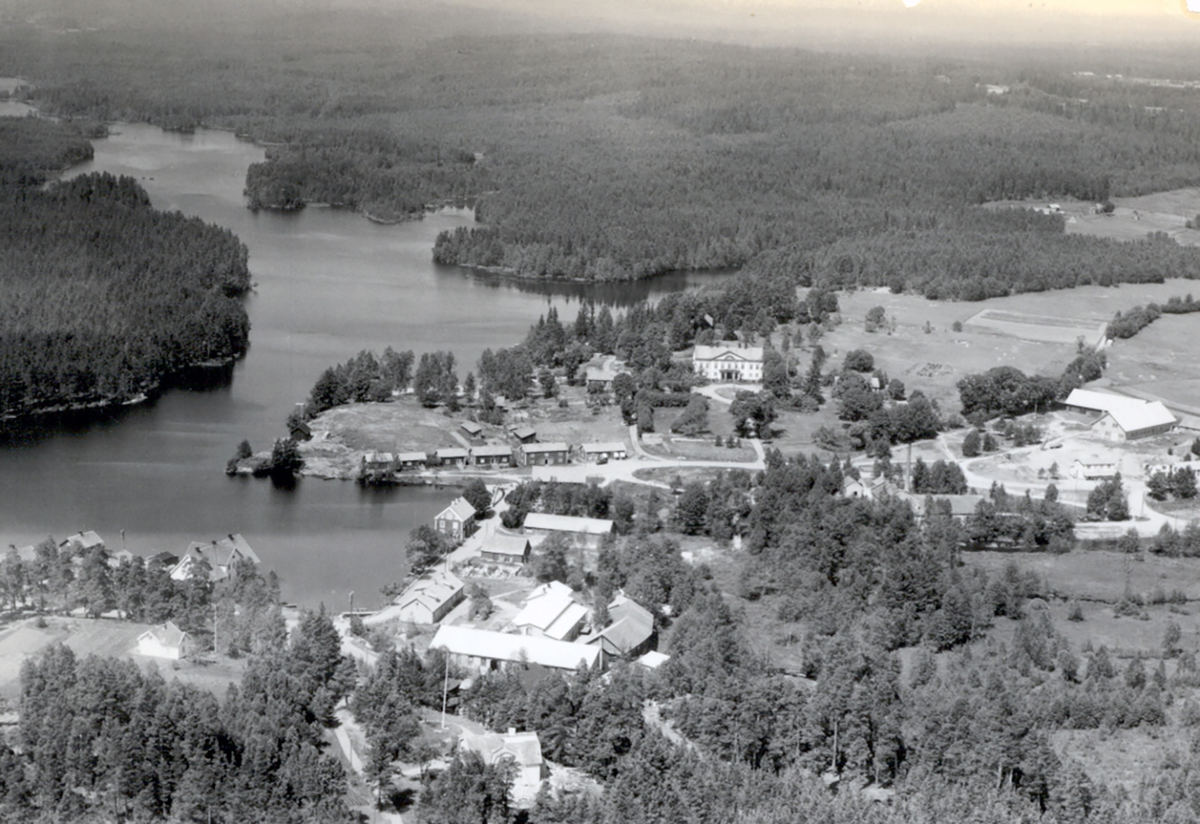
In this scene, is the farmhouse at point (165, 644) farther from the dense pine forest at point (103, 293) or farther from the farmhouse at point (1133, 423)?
the farmhouse at point (1133, 423)

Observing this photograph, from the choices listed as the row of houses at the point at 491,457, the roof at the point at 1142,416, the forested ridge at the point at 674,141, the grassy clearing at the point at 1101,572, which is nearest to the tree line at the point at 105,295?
the row of houses at the point at 491,457

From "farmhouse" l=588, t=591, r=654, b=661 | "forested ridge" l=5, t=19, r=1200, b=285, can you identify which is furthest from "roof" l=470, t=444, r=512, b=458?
"forested ridge" l=5, t=19, r=1200, b=285

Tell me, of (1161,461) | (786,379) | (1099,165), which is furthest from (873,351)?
(1099,165)

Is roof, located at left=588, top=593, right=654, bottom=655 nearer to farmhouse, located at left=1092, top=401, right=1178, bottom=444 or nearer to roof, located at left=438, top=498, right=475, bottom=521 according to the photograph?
roof, located at left=438, top=498, right=475, bottom=521

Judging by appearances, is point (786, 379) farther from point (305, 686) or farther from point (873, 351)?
point (305, 686)

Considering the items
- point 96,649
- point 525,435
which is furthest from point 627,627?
point 525,435

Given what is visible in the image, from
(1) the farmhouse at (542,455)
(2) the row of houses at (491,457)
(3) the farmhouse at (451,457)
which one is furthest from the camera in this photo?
(1) the farmhouse at (542,455)
